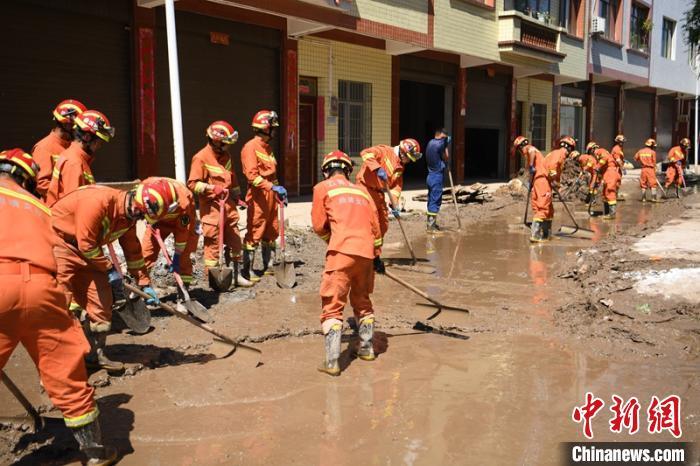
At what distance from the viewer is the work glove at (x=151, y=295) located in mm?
4646

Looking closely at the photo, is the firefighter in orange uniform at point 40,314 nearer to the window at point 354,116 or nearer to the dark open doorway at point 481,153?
the window at point 354,116

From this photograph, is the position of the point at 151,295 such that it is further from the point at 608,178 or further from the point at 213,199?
the point at 608,178

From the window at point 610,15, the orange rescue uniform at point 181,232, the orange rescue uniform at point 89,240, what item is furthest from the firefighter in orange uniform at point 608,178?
the window at point 610,15

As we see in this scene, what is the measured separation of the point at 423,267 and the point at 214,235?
291cm

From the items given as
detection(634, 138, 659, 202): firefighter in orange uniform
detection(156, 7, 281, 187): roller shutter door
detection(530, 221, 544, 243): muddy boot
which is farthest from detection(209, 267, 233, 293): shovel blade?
detection(634, 138, 659, 202): firefighter in orange uniform

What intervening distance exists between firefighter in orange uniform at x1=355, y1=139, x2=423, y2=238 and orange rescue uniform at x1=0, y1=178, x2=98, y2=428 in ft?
15.6

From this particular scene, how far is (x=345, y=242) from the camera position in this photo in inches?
184

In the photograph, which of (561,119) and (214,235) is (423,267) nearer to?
(214,235)

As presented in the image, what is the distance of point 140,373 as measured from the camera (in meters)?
4.73

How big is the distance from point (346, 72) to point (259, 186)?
9.23m

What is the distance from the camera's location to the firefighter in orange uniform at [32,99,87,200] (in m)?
5.78

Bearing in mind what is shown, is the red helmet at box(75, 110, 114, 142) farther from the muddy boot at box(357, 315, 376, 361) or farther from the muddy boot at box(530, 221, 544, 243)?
the muddy boot at box(530, 221, 544, 243)

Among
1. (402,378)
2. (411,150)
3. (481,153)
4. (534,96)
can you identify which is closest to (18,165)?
(402,378)

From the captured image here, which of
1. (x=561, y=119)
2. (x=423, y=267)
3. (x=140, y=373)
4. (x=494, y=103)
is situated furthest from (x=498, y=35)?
(x=140, y=373)
